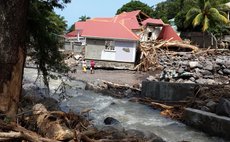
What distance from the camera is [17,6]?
6434 mm

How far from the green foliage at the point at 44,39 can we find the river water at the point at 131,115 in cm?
188

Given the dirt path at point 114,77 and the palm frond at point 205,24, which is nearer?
the dirt path at point 114,77

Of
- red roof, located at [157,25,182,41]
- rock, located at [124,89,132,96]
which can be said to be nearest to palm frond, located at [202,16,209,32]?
red roof, located at [157,25,182,41]

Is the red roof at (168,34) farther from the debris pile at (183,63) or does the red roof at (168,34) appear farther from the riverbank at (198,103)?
the riverbank at (198,103)

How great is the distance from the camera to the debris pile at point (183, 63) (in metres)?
25.4

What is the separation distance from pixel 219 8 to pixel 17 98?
153 feet

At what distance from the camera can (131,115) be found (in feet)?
52.5

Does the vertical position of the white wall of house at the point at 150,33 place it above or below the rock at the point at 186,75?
above

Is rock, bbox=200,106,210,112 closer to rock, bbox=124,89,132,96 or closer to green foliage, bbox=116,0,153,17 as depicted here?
rock, bbox=124,89,132,96

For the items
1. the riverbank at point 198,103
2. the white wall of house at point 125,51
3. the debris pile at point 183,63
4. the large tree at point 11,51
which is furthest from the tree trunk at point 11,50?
the white wall of house at point 125,51

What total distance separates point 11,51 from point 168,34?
39.1m

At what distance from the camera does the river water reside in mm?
12438

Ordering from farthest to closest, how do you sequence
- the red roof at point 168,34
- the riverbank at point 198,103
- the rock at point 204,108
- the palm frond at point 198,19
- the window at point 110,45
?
the palm frond at point 198,19
the red roof at point 168,34
the window at point 110,45
the rock at point 204,108
the riverbank at point 198,103

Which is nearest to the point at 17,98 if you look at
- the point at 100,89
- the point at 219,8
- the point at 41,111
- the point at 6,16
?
the point at 41,111
